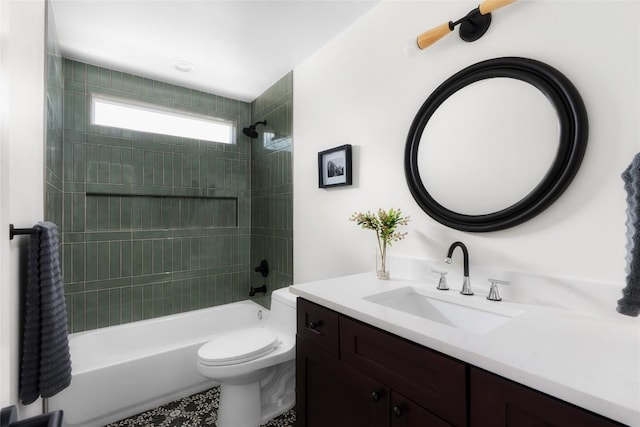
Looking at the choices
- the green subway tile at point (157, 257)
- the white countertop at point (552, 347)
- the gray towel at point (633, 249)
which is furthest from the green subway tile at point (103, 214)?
the gray towel at point (633, 249)

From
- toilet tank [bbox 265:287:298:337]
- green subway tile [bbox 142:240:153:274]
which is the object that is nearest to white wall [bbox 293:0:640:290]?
toilet tank [bbox 265:287:298:337]

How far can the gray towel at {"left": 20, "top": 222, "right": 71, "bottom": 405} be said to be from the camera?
1.01 meters

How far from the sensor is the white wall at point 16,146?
2.22ft

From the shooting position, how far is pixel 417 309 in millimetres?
1307

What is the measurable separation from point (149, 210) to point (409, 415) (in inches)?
98.0

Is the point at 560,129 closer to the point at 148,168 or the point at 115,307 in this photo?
the point at 148,168

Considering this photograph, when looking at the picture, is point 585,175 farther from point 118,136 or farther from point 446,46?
point 118,136

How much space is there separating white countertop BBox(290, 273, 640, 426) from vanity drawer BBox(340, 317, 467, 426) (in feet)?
0.10

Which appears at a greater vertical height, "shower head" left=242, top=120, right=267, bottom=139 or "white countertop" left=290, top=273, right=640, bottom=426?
"shower head" left=242, top=120, right=267, bottom=139

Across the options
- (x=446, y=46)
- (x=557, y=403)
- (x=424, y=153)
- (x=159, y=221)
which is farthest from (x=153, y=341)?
(x=446, y=46)

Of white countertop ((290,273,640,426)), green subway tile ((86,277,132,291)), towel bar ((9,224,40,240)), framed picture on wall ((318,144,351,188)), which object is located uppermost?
framed picture on wall ((318,144,351,188))

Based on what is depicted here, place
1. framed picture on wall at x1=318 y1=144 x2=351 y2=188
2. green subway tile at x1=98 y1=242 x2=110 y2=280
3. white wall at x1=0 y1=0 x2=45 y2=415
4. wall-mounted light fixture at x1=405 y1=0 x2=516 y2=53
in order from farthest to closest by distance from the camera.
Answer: green subway tile at x1=98 y1=242 x2=110 y2=280, framed picture on wall at x1=318 y1=144 x2=351 y2=188, wall-mounted light fixture at x1=405 y1=0 x2=516 y2=53, white wall at x1=0 y1=0 x2=45 y2=415

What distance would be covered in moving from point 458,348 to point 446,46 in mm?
1313

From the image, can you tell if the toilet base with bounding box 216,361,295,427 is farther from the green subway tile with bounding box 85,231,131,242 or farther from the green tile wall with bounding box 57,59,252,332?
the green subway tile with bounding box 85,231,131,242
